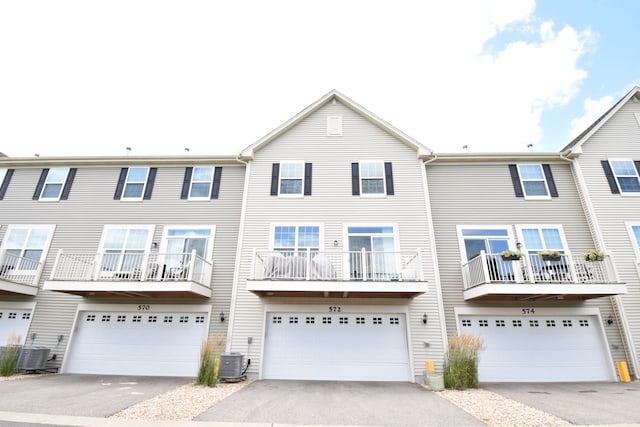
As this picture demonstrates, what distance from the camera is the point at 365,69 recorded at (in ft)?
42.5

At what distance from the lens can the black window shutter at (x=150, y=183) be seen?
1205cm

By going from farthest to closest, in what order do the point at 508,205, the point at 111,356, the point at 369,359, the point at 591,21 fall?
the point at 591,21 → the point at 508,205 → the point at 111,356 → the point at 369,359

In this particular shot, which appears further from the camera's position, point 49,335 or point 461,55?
point 461,55

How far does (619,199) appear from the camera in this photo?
11.0m

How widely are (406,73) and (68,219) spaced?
53.7 feet

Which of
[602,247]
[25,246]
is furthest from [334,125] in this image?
[25,246]

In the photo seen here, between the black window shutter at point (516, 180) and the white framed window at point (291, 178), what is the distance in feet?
29.0

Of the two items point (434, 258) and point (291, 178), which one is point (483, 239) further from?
point (291, 178)

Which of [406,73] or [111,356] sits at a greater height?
[406,73]

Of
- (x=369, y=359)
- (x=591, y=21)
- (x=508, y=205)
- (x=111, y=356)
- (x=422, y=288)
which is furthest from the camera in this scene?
(x=591, y=21)

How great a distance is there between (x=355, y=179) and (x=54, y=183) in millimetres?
13381

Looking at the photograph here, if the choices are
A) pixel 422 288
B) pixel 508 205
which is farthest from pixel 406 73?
pixel 422 288

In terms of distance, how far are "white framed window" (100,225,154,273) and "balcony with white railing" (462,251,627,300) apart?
40.3ft

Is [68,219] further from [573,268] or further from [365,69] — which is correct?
[573,268]
